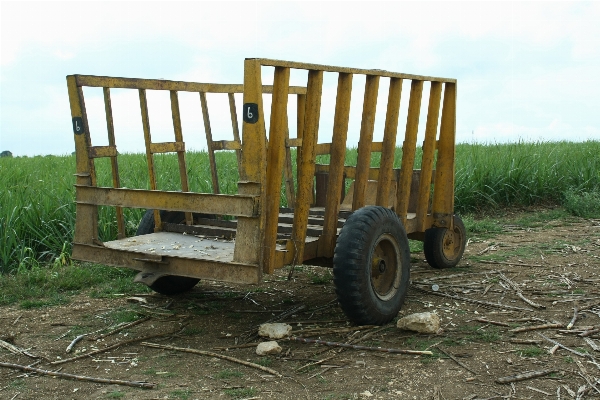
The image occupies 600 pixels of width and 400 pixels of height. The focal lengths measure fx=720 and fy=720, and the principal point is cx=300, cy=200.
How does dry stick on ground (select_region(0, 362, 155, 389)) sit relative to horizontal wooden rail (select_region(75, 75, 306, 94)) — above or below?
below

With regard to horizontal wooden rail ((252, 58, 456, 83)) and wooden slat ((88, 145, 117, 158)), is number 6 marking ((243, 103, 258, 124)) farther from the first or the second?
wooden slat ((88, 145, 117, 158))

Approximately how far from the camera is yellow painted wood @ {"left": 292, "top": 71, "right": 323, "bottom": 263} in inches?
189

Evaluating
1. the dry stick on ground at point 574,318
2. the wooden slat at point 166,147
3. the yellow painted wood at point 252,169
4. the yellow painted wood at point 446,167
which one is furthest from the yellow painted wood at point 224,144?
the dry stick on ground at point 574,318

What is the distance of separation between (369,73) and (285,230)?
56.5 inches

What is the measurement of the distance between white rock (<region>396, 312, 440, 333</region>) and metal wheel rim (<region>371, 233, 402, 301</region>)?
0.33 metres

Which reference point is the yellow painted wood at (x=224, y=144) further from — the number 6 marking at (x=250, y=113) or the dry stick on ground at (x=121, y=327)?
the number 6 marking at (x=250, y=113)

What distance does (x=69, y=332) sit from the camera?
5.24m

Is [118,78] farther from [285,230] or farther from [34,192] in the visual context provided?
[34,192]

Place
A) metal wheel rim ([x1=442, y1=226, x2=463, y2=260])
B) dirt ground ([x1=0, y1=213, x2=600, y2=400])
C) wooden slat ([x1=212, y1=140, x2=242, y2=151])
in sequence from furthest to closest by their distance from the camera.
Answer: metal wheel rim ([x1=442, y1=226, x2=463, y2=260])
wooden slat ([x1=212, y1=140, x2=242, y2=151])
dirt ground ([x1=0, y1=213, x2=600, y2=400])

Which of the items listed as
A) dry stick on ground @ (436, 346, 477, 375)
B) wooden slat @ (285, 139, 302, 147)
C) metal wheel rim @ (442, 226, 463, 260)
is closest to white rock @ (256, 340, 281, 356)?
dry stick on ground @ (436, 346, 477, 375)

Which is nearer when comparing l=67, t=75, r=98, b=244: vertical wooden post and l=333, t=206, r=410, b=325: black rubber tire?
l=333, t=206, r=410, b=325: black rubber tire

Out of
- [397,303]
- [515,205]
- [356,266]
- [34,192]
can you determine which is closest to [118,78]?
[356,266]

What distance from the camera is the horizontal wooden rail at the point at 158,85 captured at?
210 inches

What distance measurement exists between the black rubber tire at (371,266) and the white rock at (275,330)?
41 centimetres
